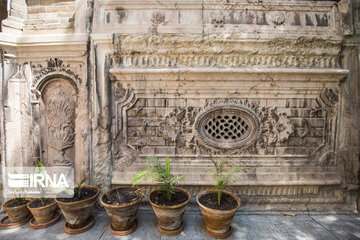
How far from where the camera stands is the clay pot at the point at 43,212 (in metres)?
2.67

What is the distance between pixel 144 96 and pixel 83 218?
2.08 meters

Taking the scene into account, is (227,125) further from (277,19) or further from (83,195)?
(83,195)

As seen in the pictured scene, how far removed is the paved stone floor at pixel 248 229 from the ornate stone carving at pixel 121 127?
92 centimetres

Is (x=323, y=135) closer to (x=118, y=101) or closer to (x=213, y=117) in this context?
(x=213, y=117)

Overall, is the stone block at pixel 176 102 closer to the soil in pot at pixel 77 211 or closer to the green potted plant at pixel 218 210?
the green potted plant at pixel 218 210

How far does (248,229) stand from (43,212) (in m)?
3.07

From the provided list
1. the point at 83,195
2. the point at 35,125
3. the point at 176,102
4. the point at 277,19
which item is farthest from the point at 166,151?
the point at 277,19

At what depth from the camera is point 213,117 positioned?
3186mm

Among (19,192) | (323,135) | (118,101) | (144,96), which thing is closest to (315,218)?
(323,135)

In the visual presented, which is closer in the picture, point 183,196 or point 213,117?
point 183,196

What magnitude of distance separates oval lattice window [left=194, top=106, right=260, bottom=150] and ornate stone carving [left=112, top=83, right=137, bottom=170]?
3.98 feet

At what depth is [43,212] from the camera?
2699mm

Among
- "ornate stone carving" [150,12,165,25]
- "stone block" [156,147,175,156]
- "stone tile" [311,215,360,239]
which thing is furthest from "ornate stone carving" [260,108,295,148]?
"ornate stone carving" [150,12,165,25]

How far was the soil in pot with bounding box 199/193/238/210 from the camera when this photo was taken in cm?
255
